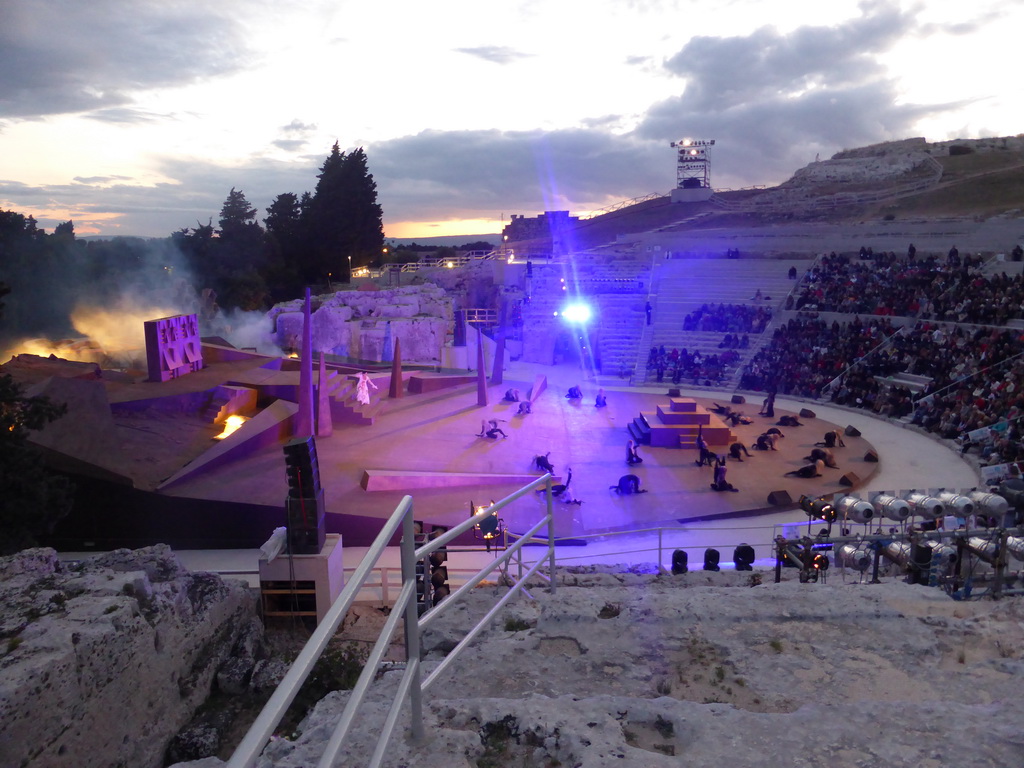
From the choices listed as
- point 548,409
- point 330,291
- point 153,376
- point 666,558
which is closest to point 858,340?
point 548,409

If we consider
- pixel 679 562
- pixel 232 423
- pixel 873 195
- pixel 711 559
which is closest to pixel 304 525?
pixel 679 562

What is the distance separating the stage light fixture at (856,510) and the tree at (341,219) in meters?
47.4

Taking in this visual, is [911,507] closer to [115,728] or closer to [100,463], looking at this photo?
[115,728]

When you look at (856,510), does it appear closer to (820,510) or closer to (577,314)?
(820,510)

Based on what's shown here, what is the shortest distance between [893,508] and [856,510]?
45cm

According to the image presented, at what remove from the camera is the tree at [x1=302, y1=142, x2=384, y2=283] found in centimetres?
5197

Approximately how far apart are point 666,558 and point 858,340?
18.3m

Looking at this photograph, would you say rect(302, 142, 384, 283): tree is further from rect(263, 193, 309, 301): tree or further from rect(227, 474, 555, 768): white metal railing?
rect(227, 474, 555, 768): white metal railing

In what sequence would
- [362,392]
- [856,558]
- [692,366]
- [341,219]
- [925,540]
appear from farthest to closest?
[341,219] → [692,366] → [362,392] → [856,558] → [925,540]

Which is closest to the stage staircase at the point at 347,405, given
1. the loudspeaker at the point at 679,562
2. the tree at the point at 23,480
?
the tree at the point at 23,480

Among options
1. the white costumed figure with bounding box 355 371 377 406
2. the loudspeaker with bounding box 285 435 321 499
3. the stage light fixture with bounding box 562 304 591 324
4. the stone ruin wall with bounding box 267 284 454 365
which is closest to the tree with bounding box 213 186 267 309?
the stone ruin wall with bounding box 267 284 454 365

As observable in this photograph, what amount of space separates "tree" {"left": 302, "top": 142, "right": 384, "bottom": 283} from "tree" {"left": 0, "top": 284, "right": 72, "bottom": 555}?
4101 centimetres

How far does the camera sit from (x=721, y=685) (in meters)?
2.98

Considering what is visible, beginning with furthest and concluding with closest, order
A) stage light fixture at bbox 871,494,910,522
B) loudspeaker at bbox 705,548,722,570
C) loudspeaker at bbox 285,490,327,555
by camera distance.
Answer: loudspeaker at bbox 705,548,722,570, loudspeaker at bbox 285,490,327,555, stage light fixture at bbox 871,494,910,522
